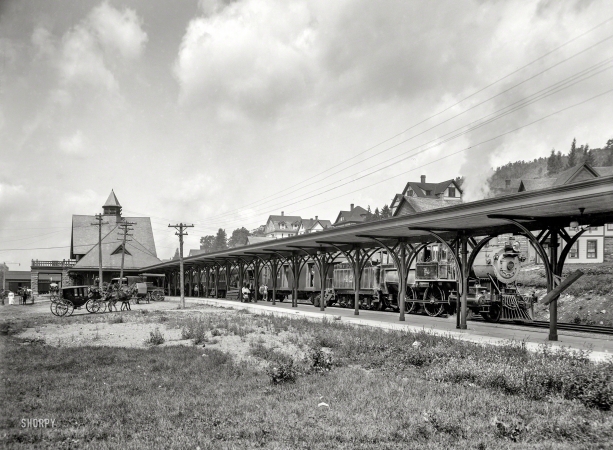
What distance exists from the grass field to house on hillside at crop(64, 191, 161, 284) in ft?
170

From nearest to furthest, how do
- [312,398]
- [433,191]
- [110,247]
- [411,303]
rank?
[312,398], [411,303], [110,247], [433,191]

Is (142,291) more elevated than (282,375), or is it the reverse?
(282,375)

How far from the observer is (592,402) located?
6957mm

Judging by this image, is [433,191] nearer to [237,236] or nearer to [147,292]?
[147,292]

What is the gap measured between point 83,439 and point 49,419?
85cm

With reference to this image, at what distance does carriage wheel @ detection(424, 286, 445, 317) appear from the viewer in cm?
2420

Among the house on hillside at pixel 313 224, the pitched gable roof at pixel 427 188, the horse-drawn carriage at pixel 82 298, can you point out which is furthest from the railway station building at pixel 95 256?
the house on hillside at pixel 313 224

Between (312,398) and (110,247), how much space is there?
67094mm

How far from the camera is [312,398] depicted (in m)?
7.22

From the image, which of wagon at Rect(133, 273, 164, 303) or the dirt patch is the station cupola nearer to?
wagon at Rect(133, 273, 164, 303)

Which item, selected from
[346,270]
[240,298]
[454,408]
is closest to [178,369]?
[454,408]

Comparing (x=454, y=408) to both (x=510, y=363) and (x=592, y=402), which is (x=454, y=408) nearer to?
(x=592, y=402)
